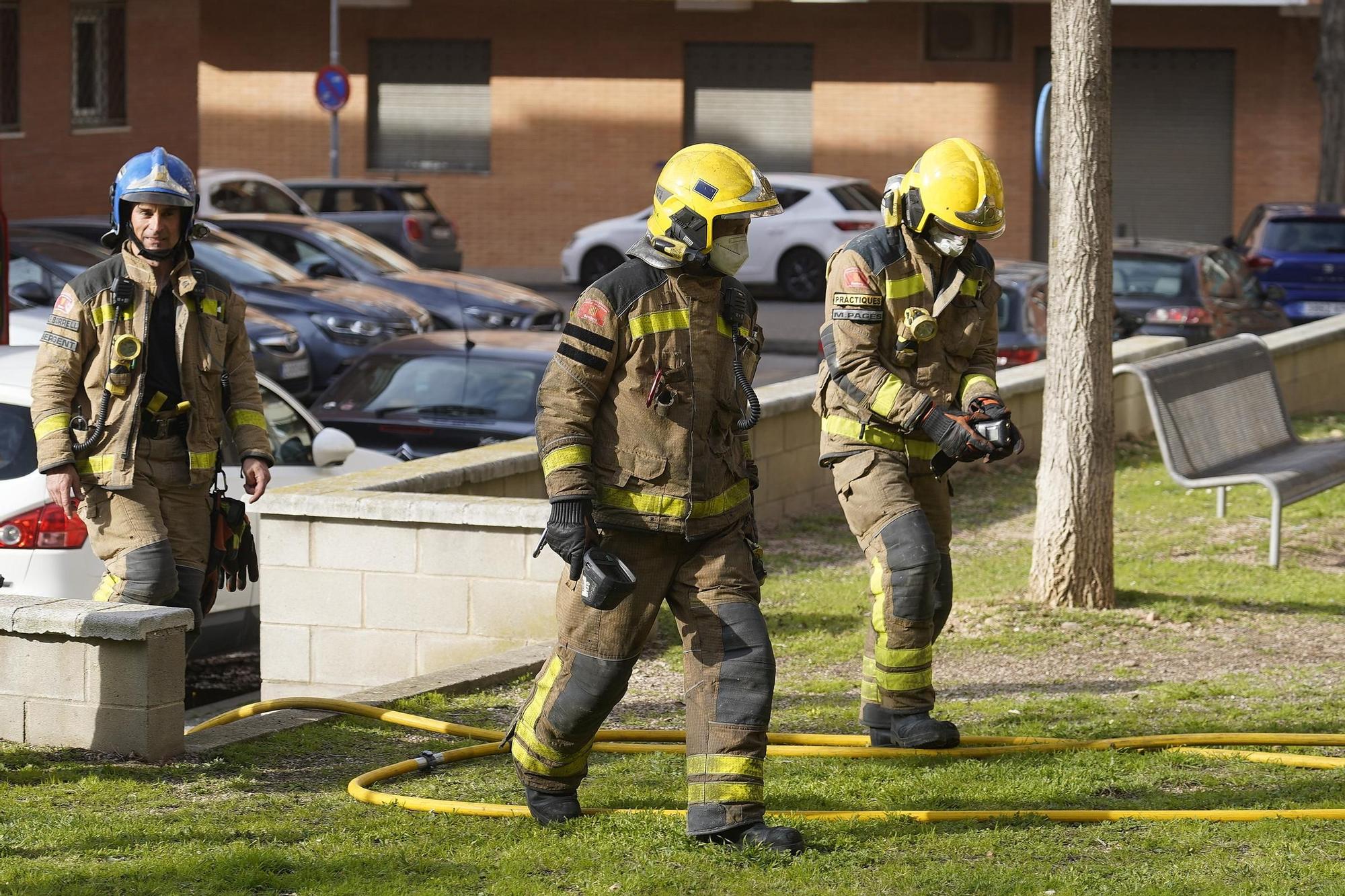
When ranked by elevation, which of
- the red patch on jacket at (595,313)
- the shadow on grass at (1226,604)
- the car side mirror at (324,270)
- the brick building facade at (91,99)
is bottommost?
the shadow on grass at (1226,604)

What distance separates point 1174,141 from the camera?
104 feet

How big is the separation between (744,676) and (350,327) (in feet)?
38.2

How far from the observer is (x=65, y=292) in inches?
237

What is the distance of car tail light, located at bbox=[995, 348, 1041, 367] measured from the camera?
14.8 meters

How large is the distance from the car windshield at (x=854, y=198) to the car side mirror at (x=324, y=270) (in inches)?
381

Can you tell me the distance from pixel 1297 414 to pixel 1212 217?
17.2m

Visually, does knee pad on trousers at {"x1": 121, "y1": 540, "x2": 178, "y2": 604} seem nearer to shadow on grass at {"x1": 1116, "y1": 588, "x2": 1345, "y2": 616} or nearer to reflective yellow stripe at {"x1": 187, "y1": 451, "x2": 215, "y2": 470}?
reflective yellow stripe at {"x1": 187, "y1": 451, "x2": 215, "y2": 470}

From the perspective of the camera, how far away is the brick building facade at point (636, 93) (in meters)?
31.1

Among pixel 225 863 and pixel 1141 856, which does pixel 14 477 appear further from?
pixel 1141 856

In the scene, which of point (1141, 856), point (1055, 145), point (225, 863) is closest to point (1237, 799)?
point (1141, 856)

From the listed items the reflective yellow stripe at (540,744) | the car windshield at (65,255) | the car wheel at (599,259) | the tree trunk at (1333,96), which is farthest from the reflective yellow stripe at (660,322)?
the tree trunk at (1333,96)

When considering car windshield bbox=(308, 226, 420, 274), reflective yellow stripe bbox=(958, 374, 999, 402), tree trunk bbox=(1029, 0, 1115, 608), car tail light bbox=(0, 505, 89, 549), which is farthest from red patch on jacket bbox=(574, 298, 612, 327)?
car windshield bbox=(308, 226, 420, 274)

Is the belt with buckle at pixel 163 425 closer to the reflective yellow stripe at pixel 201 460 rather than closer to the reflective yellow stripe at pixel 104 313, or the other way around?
the reflective yellow stripe at pixel 201 460

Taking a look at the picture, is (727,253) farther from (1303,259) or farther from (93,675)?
(1303,259)
